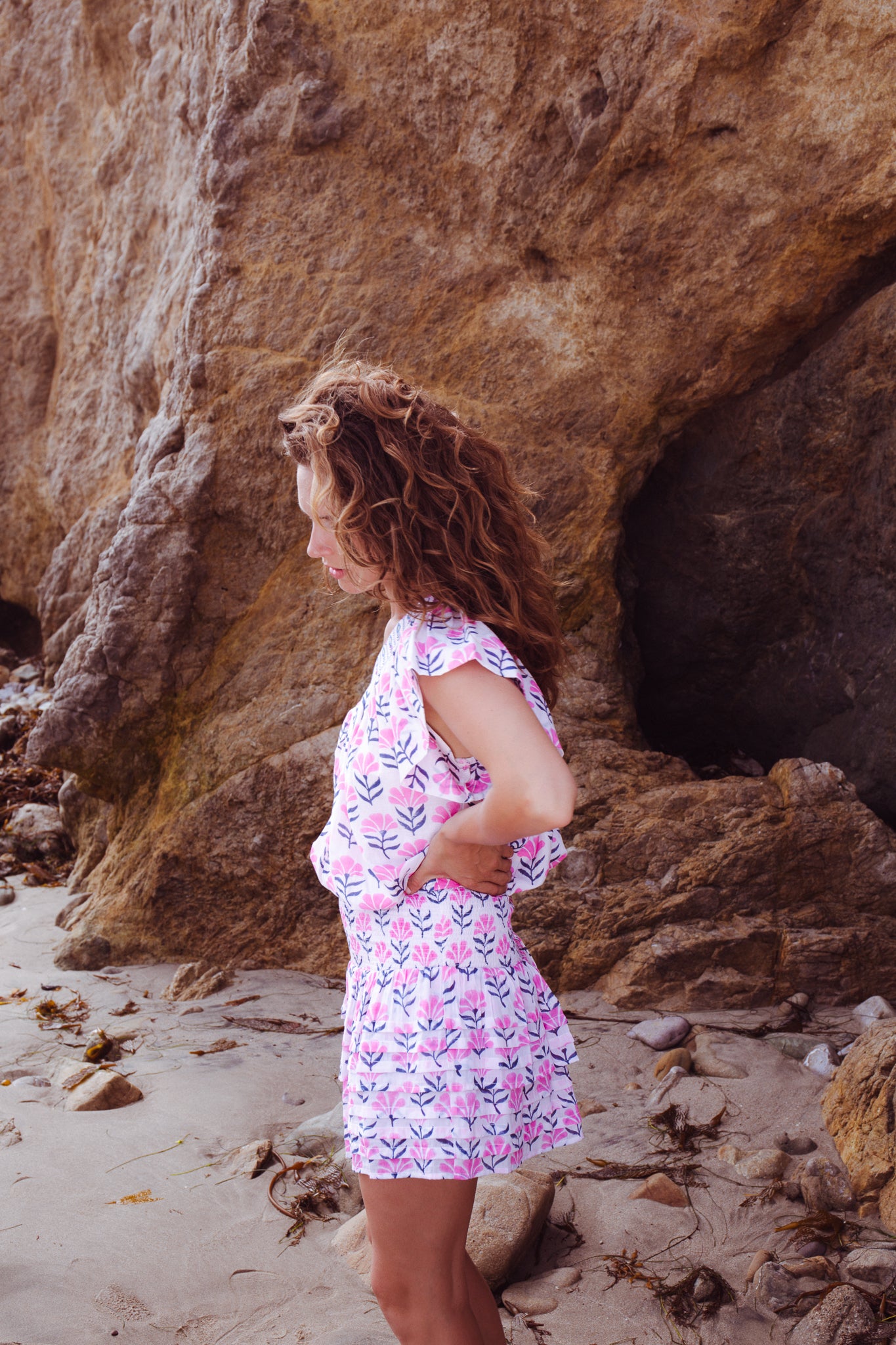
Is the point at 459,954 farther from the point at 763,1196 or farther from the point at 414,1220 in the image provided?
the point at 763,1196

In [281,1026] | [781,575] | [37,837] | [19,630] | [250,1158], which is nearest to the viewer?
[250,1158]

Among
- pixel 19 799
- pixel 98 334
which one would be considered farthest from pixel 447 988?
pixel 98 334

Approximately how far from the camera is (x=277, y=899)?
4.24m

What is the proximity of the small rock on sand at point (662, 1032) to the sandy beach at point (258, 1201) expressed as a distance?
0.16ft

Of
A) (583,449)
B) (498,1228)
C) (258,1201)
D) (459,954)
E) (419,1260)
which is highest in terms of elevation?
(583,449)

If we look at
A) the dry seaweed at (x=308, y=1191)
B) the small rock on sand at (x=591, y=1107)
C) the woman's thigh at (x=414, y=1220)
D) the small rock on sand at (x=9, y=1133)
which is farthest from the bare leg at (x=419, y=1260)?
the small rock on sand at (x=9, y=1133)

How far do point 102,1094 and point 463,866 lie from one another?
200 centimetres

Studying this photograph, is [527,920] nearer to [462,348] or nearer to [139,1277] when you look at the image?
[139,1277]

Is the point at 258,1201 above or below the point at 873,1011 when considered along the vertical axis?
below

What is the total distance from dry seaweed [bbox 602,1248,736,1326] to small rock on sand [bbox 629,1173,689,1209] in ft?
0.72

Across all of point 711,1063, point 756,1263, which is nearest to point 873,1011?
point 711,1063

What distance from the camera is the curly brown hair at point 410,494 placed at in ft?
5.91

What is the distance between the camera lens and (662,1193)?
8.44 feet

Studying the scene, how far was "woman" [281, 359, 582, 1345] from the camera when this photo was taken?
64.5 inches
